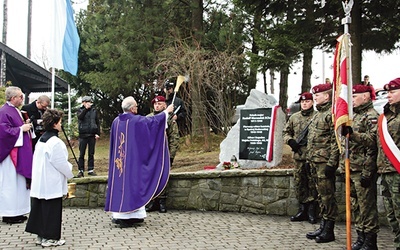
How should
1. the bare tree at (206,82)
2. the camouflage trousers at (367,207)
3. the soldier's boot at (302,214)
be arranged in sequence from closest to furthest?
the camouflage trousers at (367,207)
the soldier's boot at (302,214)
the bare tree at (206,82)

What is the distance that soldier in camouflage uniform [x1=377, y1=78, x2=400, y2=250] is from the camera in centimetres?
466

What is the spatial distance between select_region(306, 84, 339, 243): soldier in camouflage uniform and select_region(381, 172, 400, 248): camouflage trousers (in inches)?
36.6

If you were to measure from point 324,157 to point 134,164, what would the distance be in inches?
110

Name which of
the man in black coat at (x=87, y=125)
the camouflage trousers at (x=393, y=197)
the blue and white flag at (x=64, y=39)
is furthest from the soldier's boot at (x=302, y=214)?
the blue and white flag at (x=64, y=39)

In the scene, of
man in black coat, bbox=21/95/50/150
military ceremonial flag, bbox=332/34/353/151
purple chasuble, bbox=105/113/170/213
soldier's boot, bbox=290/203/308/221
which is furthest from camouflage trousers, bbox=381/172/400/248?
man in black coat, bbox=21/95/50/150

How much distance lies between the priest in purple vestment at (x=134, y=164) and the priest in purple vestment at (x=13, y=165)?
4.36 ft

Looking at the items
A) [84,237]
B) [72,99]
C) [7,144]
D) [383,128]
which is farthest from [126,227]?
[72,99]

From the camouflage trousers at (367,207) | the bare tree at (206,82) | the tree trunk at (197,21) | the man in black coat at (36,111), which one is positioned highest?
the tree trunk at (197,21)

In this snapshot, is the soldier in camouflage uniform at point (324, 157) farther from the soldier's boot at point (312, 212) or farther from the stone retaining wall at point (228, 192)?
the stone retaining wall at point (228, 192)

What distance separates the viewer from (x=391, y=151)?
4652mm

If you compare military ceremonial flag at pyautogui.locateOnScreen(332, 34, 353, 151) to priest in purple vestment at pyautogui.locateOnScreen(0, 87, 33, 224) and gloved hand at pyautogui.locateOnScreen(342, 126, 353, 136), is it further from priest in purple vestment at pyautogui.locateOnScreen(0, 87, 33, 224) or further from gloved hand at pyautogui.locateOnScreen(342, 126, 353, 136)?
priest in purple vestment at pyautogui.locateOnScreen(0, 87, 33, 224)

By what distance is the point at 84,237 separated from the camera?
6195mm

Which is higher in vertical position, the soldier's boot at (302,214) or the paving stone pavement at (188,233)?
the soldier's boot at (302,214)

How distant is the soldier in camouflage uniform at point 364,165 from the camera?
16.8 ft
